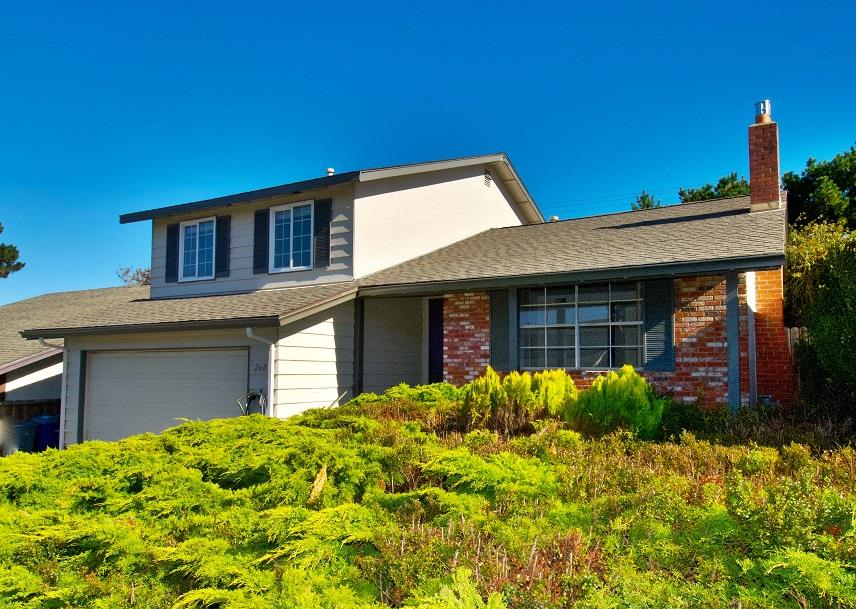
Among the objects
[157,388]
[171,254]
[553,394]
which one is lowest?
[157,388]

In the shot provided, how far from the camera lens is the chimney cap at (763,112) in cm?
1166

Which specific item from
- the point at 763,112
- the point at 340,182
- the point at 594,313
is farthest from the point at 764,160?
the point at 340,182

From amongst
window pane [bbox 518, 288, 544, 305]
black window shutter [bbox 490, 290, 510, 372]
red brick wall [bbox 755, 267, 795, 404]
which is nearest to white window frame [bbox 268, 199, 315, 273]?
black window shutter [bbox 490, 290, 510, 372]

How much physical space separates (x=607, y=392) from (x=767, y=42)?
11.0 m

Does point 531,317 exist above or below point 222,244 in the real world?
below

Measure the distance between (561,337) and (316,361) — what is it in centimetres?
457

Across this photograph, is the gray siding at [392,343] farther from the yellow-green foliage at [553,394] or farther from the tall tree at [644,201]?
the tall tree at [644,201]

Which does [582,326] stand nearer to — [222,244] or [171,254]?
[222,244]

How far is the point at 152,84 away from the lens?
15.8 meters

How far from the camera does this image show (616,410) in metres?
7.43

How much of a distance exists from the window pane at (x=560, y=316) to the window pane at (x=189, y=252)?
8845 mm

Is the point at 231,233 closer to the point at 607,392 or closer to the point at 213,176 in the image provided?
the point at 213,176

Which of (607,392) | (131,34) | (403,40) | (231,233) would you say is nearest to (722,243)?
(607,392)

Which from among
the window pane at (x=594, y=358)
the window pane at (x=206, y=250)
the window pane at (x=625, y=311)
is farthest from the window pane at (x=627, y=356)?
the window pane at (x=206, y=250)
